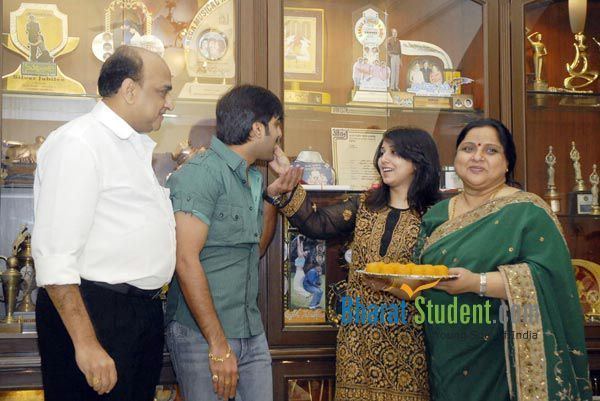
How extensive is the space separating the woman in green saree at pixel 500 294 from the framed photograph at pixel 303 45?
71 cm

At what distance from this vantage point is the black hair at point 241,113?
2193mm

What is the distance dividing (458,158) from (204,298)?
0.96 m

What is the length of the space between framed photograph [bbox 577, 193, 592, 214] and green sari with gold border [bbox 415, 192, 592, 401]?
799 mm

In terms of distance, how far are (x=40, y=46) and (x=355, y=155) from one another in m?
1.21

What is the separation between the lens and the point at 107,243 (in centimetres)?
178

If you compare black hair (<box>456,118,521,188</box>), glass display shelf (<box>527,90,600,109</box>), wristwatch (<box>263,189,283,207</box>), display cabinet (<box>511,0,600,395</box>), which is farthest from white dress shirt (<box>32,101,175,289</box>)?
glass display shelf (<box>527,90,600,109</box>)

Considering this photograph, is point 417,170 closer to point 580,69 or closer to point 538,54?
point 538,54

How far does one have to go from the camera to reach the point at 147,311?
6.25 feet

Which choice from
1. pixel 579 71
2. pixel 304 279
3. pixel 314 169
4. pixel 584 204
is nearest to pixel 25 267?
pixel 304 279

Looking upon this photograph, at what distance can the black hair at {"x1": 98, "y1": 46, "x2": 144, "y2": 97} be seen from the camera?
6.19 ft

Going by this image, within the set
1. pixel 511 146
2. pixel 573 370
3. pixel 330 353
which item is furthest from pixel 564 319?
pixel 330 353

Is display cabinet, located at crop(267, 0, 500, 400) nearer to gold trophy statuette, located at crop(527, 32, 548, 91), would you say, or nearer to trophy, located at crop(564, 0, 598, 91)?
gold trophy statuette, located at crop(527, 32, 548, 91)

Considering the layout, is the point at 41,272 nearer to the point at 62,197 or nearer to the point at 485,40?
the point at 62,197

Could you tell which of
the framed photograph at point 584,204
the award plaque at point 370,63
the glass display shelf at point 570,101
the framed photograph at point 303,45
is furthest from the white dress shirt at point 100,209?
the framed photograph at point 584,204
